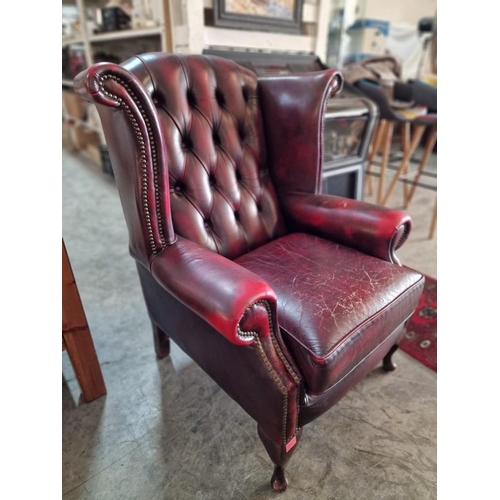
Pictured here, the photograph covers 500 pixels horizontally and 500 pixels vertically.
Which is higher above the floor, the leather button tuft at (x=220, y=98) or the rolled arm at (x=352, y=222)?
the leather button tuft at (x=220, y=98)

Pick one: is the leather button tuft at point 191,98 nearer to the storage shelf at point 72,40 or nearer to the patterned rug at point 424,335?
the patterned rug at point 424,335

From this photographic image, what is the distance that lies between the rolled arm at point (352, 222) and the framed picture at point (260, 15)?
3.59 ft

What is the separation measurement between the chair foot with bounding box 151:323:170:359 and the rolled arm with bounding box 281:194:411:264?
27.0 inches

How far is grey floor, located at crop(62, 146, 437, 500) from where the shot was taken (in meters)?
1.01

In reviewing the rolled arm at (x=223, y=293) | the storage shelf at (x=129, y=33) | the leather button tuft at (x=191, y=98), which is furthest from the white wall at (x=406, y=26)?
the rolled arm at (x=223, y=293)

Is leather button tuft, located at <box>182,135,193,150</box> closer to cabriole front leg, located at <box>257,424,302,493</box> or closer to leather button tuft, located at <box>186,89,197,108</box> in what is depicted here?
leather button tuft, located at <box>186,89,197,108</box>

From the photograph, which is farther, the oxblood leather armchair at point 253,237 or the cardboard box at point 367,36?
the cardboard box at point 367,36

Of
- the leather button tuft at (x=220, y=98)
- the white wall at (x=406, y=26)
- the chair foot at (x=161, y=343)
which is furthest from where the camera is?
the white wall at (x=406, y=26)

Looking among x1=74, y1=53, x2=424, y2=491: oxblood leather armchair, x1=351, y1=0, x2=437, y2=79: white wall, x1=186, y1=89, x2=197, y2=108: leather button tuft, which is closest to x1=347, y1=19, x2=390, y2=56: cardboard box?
x1=351, y1=0, x2=437, y2=79: white wall

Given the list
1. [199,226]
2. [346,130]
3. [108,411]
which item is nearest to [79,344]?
[108,411]

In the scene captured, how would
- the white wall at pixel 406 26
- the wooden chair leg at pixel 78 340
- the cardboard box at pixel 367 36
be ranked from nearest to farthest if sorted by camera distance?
the wooden chair leg at pixel 78 340, the cardboard box at pixel 367 36, the white wall at pixel 406 26

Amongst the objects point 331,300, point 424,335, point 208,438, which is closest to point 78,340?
point 208,438

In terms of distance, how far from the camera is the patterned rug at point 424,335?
1456mm
